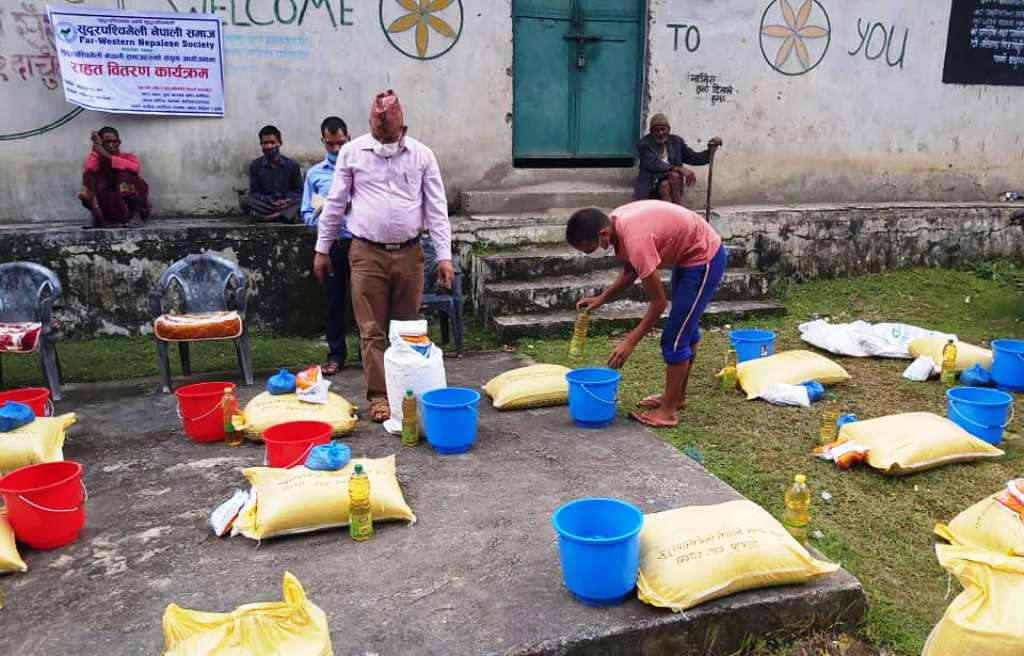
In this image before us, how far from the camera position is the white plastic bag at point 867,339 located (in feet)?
18.5

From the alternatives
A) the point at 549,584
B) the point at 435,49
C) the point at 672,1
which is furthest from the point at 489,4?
the point at 549,584

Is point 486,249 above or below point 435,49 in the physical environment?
below

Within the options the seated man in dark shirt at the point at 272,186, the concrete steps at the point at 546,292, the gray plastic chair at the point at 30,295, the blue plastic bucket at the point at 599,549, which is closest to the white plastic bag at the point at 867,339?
the concrete steps at the point at 546,292

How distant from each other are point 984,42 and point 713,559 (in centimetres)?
902

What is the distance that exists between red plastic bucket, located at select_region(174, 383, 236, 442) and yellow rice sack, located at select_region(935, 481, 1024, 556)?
3391mm

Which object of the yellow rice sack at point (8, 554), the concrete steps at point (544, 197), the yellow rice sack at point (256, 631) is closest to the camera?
the yellow rice sack at point (256, 631)

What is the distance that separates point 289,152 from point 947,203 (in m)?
7.47

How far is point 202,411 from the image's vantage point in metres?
3.92

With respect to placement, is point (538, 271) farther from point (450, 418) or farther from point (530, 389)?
point (450, 418)

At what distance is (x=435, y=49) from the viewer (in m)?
7.10

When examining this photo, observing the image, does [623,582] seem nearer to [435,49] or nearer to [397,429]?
[397,429]

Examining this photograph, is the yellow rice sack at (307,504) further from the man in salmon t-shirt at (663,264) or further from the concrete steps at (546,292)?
the concrete steps at (546,292)

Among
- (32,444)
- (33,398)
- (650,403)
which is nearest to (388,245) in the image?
(650,403)

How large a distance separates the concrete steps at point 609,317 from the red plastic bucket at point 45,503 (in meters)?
3.53
